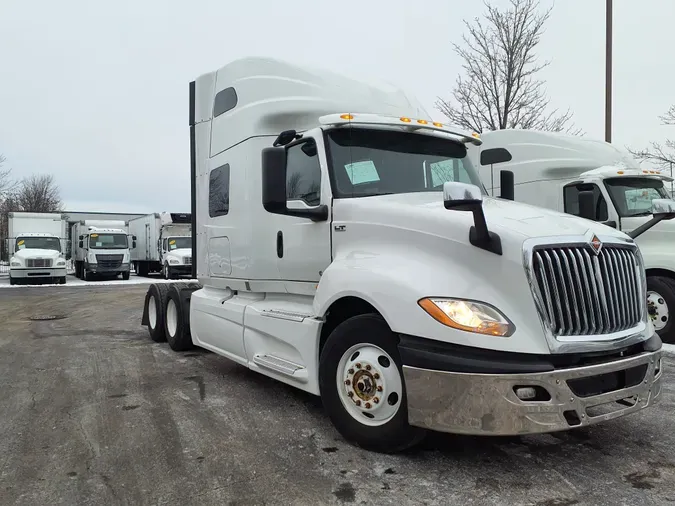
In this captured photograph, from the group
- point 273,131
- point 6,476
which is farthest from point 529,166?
point 6,476

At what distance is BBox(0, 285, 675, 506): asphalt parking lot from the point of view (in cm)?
322

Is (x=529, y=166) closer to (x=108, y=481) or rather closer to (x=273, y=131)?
(x=273, y=131)

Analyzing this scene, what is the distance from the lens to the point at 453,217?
370cm

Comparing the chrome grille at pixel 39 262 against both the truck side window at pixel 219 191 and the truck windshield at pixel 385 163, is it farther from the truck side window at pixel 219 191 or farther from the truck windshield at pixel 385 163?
the truck windshield at pixel 385 163

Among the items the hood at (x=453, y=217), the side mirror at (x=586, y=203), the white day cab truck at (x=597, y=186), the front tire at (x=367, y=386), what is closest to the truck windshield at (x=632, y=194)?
the white day cab truck at (x=597, y=186)

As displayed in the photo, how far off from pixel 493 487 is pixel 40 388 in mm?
4717

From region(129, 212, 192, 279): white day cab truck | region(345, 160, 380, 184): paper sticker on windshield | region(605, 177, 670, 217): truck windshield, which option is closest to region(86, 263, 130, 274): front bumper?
region(129, 212, 192, 279): white day cab truck

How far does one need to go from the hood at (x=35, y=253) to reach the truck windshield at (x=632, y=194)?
75.2 feet

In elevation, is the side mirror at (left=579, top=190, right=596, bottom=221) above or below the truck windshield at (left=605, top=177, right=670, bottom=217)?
below

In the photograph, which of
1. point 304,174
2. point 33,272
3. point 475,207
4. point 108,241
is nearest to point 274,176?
point 304,174

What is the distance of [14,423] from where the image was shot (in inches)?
181

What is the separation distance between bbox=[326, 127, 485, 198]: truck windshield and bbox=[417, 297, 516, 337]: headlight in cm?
143

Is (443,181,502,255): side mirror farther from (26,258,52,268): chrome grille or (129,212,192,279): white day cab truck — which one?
(26,258,52,268): chrome grille

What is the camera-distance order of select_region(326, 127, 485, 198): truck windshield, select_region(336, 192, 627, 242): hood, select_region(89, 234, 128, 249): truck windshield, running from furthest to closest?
select_region(89, 234, 128, 249): truck windshield
select_region(326, 127, 485, 198): truck windshield
select_region(336, 192, 627, 242): hood
